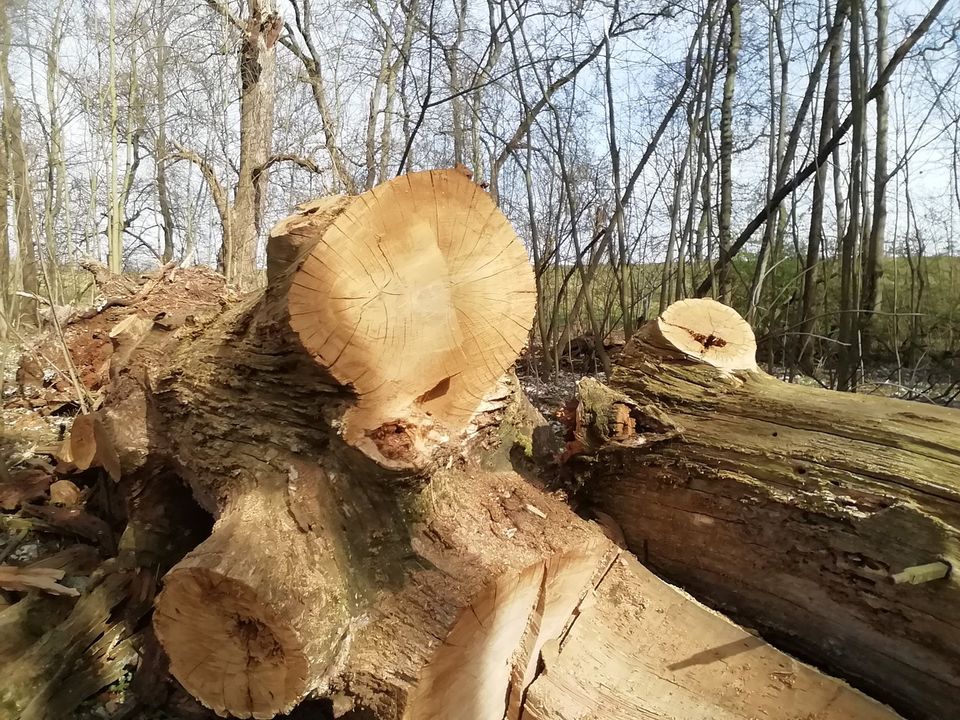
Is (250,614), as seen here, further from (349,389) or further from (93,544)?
(93,544)

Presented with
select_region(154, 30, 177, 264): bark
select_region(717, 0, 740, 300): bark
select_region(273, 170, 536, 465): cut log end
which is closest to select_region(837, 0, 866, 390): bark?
select_region(717, 0, 740, 300): bark

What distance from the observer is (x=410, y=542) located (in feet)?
5.07

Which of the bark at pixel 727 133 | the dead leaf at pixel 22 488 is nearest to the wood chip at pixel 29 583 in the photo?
the dead leaf at pixel 22 488

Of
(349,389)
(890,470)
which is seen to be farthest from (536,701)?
(890,470)

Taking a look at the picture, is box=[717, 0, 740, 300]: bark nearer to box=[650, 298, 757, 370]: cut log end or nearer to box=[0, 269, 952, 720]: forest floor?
box=[0, 269, 952, 720]: forest floor

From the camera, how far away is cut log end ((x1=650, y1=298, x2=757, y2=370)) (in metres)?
2.10

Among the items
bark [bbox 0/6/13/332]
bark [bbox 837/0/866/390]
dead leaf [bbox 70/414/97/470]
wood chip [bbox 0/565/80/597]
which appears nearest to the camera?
wood chip [bbox 0/565/80/597]

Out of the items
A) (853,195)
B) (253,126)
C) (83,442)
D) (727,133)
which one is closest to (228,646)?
(83,442)

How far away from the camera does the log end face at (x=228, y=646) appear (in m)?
1.34

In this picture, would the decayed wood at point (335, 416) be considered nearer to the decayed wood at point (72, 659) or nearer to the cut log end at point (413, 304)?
the cut log end at point (413, 304)

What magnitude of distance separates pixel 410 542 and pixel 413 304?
2.07ft

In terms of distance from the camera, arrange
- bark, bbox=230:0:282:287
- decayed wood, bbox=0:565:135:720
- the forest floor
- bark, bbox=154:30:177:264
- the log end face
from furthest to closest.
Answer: bark, bbox=154:30:177:264, bark, bbox=230:0:282:287, the forest floor, decayed wood, bbox=0:565:135:720, the log end face

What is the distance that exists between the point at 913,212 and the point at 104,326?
27.6 feet

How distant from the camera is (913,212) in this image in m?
6.98
